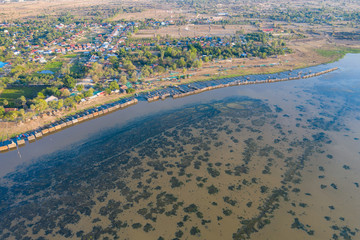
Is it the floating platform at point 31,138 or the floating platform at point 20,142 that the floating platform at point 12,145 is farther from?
the floating platform at point 31,138

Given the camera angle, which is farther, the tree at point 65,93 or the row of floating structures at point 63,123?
the tree at point 65,93

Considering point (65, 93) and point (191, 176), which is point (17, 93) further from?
point (191, 176)

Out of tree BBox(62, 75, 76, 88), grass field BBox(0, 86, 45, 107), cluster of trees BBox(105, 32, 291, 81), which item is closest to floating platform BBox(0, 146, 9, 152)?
grass field BBox(0, 86, 45, 107)

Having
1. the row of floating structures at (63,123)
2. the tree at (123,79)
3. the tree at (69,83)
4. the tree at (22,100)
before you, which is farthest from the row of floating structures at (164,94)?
the tree at (69,83)

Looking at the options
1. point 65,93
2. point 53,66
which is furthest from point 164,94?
point 53,66

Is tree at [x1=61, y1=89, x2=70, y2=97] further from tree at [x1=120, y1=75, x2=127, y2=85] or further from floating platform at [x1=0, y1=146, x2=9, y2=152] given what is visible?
floating platform at [x1=0, y1=146, x2=9, y2=152]

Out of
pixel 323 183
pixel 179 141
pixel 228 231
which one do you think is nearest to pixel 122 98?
pixel 179 141
